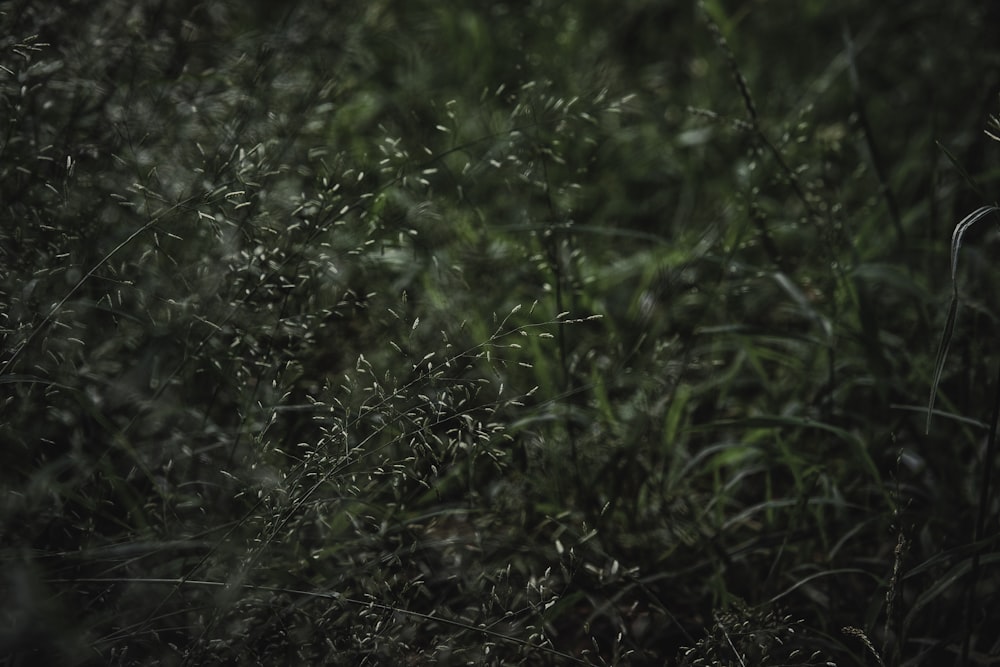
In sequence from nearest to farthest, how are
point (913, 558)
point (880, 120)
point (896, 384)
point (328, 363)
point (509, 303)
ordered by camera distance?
point (913, 558) < point (896, 384) < point (328, 363) < point (509, 303) < point (880, 120)

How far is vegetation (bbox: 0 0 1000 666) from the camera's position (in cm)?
117

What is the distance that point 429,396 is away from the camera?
1369 mm

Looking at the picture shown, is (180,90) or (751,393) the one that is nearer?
(180,90)

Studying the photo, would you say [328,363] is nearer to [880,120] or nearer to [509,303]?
[509,303]

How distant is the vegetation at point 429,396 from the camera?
3.84 ft

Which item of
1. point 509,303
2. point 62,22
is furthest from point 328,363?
point 62,22

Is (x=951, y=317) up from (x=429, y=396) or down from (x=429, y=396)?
up

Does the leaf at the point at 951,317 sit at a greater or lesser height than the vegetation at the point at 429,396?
greater

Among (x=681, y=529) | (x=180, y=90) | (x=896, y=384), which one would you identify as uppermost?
(x=180, y=90)

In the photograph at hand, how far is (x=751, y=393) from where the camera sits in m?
1.96

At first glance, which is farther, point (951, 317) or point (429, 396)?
point (429, 396)

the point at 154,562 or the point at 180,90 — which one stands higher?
the point at 180,90

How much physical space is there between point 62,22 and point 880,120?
2.15 metres

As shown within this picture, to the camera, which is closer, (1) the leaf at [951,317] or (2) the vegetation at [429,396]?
(1) the leaf at [951,317]
